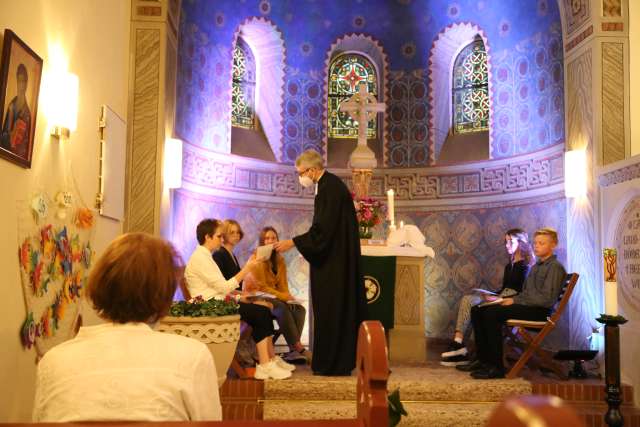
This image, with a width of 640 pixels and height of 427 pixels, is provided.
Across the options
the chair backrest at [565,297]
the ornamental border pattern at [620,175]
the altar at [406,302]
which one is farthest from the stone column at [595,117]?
the altar at [406,302]

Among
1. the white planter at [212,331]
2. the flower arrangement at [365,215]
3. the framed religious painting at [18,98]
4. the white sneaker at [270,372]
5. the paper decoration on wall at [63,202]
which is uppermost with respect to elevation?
the framed religious painting at [18,98]

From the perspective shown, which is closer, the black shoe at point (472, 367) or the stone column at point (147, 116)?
the black shoe at point (472, 367)

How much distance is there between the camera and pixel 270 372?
226 inches

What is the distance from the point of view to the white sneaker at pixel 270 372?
18.7 ft

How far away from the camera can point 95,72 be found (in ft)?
18.2

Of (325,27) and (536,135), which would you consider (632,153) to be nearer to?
(536,135)

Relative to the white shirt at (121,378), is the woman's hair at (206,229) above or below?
above

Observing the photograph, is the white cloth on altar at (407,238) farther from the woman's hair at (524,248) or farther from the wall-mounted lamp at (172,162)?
the wall-mounted lamp at (172,162)

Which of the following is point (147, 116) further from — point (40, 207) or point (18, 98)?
point (18, 98)

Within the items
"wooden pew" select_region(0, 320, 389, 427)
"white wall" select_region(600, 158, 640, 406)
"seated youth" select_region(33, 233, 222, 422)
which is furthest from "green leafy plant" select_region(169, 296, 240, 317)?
"white wall" select_region(600, 158, 640, 406)

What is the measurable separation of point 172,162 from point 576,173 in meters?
4.50

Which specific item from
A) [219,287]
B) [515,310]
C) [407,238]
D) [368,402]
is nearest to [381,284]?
[407,238]

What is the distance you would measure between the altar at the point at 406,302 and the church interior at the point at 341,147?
0.07 ft

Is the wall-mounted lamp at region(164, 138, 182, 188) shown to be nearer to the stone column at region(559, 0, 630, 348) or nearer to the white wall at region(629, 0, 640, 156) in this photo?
the stone column at region(559, 0, 630, 348)
